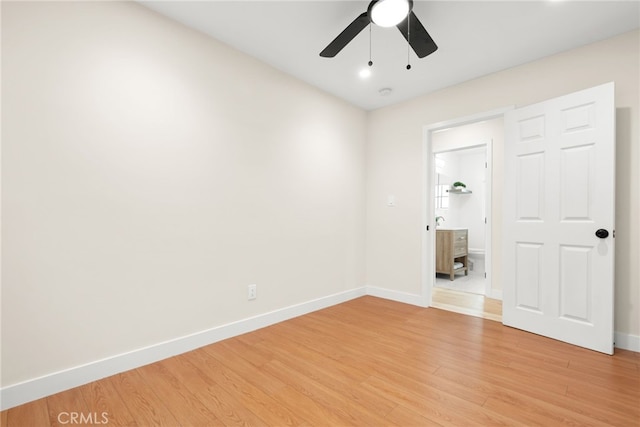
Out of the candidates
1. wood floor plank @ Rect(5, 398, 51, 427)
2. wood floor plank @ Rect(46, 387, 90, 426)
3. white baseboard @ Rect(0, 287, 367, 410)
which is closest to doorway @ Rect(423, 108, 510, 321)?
white baseboard @ Rect(0, 287, 367, 410)

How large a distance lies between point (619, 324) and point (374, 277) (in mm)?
2328

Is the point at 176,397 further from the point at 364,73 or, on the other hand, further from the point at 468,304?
the point at 468,304

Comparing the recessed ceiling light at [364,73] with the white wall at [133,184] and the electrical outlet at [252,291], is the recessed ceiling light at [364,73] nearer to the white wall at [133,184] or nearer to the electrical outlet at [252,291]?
the white wall at [133,184]

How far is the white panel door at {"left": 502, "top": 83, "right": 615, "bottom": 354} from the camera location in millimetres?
2250

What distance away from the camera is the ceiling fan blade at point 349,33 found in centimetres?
185

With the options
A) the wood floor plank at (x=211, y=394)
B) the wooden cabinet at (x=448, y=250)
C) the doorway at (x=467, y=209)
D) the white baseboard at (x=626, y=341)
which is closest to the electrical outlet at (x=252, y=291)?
the wood floor plank at (x=211, y=394)

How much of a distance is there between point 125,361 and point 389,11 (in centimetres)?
288

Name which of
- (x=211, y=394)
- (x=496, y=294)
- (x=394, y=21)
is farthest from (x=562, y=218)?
(x=211, y=394)

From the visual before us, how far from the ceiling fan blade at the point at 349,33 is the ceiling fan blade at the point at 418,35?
0.28 metres

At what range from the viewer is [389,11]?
1791mm

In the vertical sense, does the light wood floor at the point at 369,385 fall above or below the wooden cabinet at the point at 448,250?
below

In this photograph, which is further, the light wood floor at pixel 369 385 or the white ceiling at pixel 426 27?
the white ceiling at pixel 426 27

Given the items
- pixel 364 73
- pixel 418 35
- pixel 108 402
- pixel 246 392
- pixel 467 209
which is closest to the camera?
pixel 108 402

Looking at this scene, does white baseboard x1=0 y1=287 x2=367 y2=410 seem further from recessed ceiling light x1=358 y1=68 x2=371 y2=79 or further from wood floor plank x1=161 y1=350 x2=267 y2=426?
recessed ceiling light x1=358 y1=68 x2=371 y2=79
